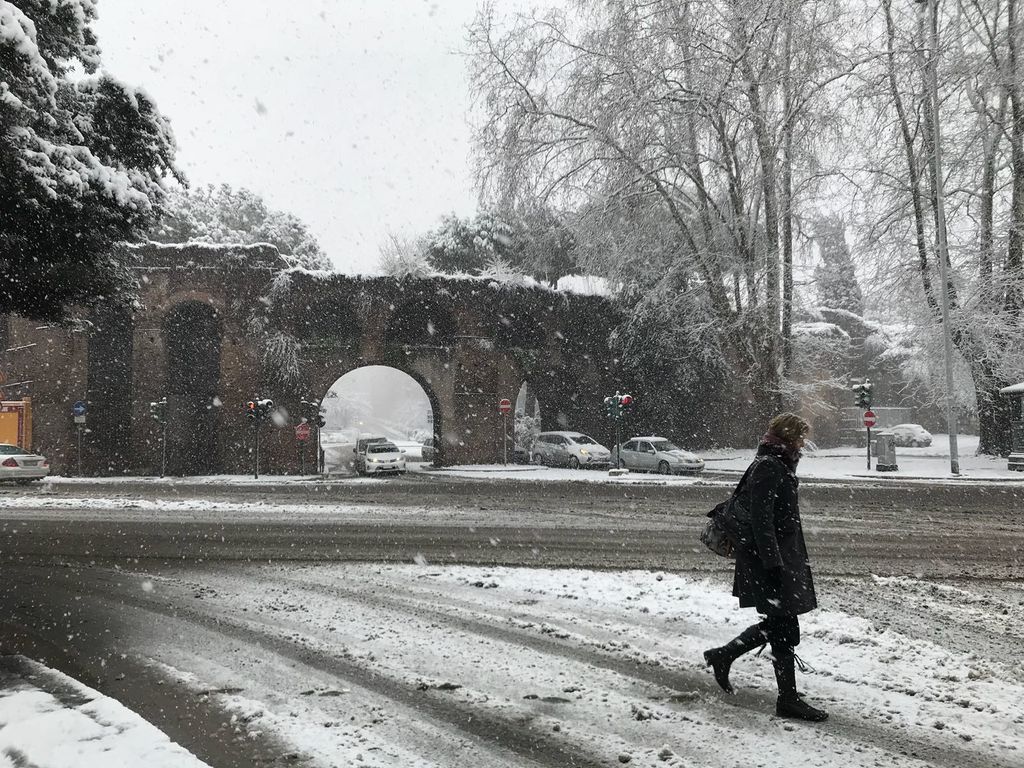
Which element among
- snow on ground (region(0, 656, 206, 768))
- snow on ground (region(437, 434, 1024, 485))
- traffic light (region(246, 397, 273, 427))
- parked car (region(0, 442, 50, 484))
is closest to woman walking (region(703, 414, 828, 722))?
snow on ground (region(0, 656, 206, 768))

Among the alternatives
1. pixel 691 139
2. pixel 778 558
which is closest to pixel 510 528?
pixel 778 558

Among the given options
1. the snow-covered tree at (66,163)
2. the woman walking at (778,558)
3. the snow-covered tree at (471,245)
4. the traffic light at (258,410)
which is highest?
the snow-covered tree at (471,245)

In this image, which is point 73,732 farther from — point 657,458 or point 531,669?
point 657,458

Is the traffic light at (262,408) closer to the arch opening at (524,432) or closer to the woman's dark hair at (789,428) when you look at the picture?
the arch opening at (524,432)

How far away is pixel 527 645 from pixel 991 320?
1005 inches

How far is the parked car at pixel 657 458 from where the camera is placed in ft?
91.4

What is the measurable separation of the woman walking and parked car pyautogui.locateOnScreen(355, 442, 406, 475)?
2659 cm

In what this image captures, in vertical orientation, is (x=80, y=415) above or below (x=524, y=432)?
above

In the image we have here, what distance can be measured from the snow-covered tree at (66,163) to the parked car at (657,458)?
21.2 m

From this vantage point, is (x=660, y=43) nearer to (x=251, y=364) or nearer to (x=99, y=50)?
(x=99, y=50)

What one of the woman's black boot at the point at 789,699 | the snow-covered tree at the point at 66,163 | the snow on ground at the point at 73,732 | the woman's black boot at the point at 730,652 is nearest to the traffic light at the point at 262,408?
the snow-covered tree at the point at 66,163

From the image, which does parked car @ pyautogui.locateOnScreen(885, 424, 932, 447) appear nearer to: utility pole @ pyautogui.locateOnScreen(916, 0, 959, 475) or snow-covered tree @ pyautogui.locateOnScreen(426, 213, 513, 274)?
utility pole @ pyautogui.locateOnScreen(916, 0, 959, 475)

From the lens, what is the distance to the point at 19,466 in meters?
23.2

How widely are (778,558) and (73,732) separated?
3866mm
